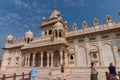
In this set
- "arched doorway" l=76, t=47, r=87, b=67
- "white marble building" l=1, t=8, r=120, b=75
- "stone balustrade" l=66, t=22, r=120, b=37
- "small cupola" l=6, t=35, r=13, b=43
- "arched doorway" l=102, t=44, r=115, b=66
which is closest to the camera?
"arched doorway" l=102, t=44, r=115, b=66

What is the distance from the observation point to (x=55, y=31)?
1193 inches

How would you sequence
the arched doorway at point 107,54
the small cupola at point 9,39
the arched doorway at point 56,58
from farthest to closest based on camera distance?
the small cupola at point 9,39
the arched doorway at point 56,58
the arched doorway at point 107,54

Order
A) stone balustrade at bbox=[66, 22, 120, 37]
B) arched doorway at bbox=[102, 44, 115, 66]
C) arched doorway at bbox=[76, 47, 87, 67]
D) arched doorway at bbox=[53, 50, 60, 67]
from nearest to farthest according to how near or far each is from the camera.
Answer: arched doorway at bbox=[102, 44, 115, 66] → stone balustrade at bbox=[66, 22, 120, 37] → arched doorway at bbox=[76, 47, 87, 67] → arched doorway at bbox=[53, 50, 60, 67]

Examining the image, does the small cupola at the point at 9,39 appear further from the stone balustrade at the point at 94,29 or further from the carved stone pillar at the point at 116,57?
the carved stone pillar at the point at 116,57

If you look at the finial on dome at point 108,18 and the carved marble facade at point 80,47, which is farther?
the finial on dome at point 108,18

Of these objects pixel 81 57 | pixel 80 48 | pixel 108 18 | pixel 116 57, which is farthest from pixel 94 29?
pixel 116 57

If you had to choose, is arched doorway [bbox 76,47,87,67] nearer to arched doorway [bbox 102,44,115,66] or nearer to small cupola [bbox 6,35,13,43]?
arched doorway [bbox 102,44,115,66]

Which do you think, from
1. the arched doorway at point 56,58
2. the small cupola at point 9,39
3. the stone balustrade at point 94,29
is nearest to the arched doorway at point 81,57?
the stone balustrade at point 94,29

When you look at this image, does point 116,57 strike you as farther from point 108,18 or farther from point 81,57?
point 108,18

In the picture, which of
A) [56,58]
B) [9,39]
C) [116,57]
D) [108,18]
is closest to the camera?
[116,57]

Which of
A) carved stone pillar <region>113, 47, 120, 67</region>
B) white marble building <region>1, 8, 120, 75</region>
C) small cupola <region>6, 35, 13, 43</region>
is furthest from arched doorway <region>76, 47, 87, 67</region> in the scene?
small cupola <region>6, 35, 13, 43</region>

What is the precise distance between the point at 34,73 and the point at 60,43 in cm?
1638

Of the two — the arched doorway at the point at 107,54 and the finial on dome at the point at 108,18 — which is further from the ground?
the finial on dome at the point at 108,18

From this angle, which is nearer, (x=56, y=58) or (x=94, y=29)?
(x=94, y=29)
